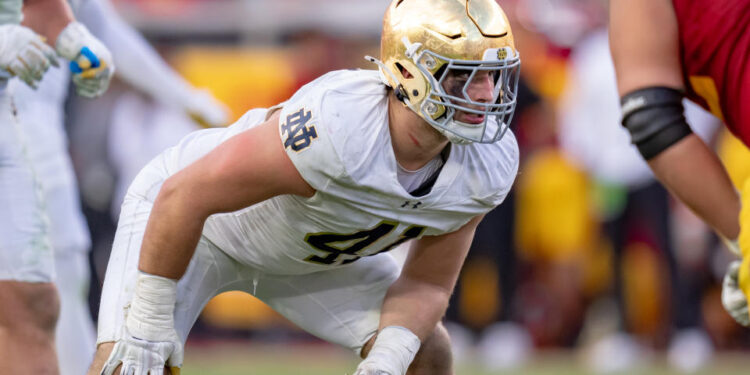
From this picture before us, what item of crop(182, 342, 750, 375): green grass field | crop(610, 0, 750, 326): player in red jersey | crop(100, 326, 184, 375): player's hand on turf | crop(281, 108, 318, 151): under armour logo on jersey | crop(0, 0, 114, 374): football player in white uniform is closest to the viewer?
crop(610, 0, 750, 326): player in red jersey

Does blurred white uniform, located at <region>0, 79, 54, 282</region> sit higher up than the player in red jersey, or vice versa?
the player in red jersey

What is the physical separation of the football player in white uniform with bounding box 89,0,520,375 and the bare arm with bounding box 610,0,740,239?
682 mm

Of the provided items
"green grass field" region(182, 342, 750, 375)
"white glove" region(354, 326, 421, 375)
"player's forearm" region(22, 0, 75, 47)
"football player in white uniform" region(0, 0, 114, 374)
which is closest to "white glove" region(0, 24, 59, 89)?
"football player in white uniform" region(0, 0, 114, 374)

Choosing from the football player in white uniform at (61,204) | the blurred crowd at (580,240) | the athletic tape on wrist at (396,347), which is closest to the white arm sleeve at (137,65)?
the football player in white uniform at (61,204)

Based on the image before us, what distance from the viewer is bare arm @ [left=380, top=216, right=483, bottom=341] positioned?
11.6 feet

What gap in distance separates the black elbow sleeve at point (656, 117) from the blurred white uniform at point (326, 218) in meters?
0.87

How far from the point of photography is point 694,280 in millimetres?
7242

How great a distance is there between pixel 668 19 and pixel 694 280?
5.16 m

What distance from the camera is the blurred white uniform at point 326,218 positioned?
306 cm

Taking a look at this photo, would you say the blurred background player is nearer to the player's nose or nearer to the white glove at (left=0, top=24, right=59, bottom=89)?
the white glove at (left=0, top=24, right=59, bottom=89)

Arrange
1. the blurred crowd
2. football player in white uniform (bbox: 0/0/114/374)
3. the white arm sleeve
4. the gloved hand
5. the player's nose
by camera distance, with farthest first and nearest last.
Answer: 1. the blurred crowd
2. the white arm sleeve
3. football player in white uniform (bbox: 0/0/114/374)
4. the gloved hand
5. the player's nose

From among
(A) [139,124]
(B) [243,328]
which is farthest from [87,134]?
(B) [243,328]

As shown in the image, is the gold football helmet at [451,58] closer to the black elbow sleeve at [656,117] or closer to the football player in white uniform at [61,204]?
the black elbow sleeve at [656,117]

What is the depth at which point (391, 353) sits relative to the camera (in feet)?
11.1
